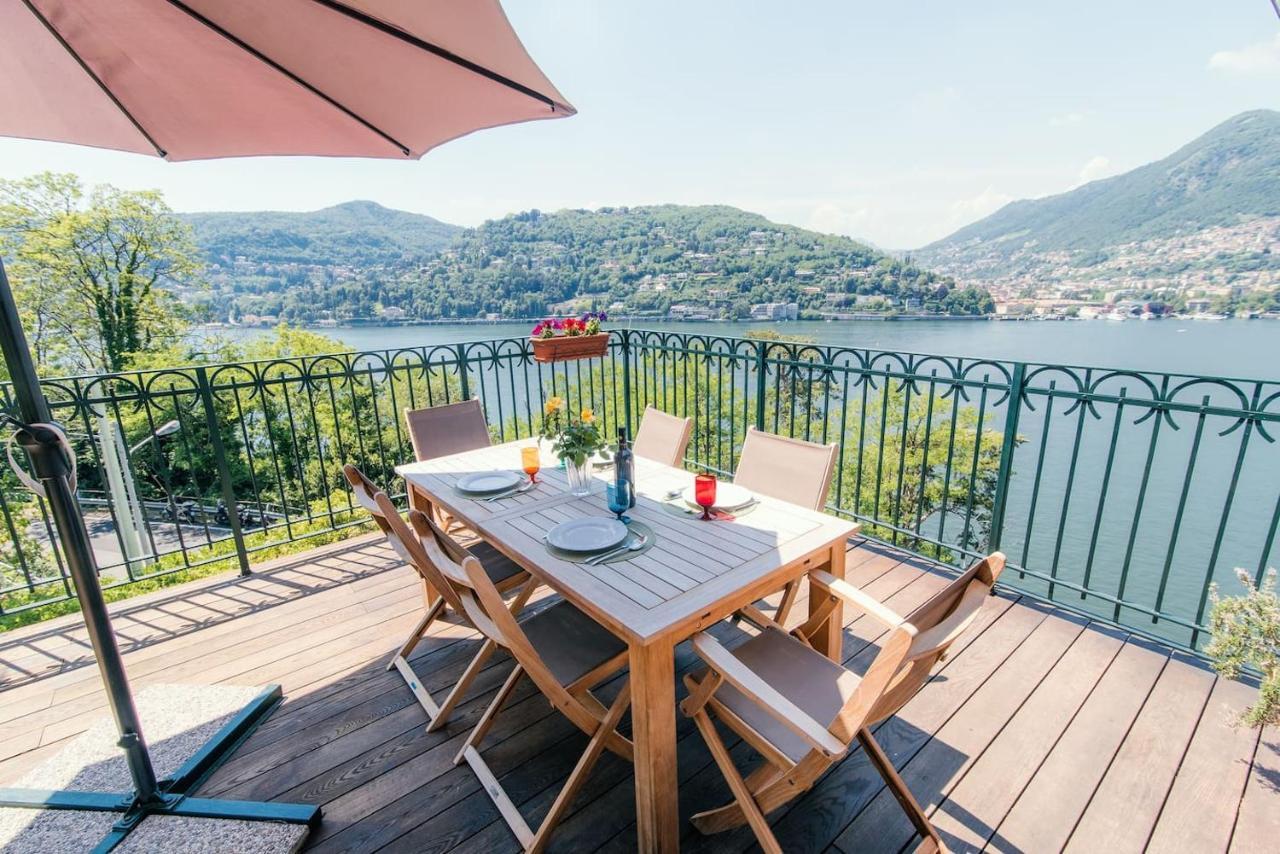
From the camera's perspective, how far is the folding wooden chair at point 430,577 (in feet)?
5.91

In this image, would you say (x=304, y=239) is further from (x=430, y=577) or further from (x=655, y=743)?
(x=655, y=743)

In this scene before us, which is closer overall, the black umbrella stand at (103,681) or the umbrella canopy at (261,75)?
the black umbrella stand at (103,681)

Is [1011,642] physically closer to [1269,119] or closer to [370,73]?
[370,73]

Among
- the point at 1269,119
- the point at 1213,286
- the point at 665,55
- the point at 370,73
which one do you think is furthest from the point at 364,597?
the point at 1269,119

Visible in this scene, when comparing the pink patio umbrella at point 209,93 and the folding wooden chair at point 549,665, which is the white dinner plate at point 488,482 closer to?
the folding wooden chair at point 549,665

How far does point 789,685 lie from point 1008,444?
2.06m

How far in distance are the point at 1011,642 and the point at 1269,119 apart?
95.8 feet

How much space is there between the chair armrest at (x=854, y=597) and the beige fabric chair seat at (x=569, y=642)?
29.3 inches

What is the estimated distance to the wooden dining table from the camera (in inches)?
59.2

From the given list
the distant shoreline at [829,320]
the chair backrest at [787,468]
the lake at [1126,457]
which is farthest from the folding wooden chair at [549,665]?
the distant shoreline at [829,320]

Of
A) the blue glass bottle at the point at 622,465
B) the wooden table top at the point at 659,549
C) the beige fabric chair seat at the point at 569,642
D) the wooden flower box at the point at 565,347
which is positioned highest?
the wooden flower box at the point at 565,347

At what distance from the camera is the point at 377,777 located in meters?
1.94

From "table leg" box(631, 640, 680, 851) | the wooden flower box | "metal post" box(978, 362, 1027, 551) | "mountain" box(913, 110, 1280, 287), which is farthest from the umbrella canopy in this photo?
"mountain" box(913, 110, 1280, 287)

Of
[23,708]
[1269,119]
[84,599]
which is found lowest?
[23,708]
